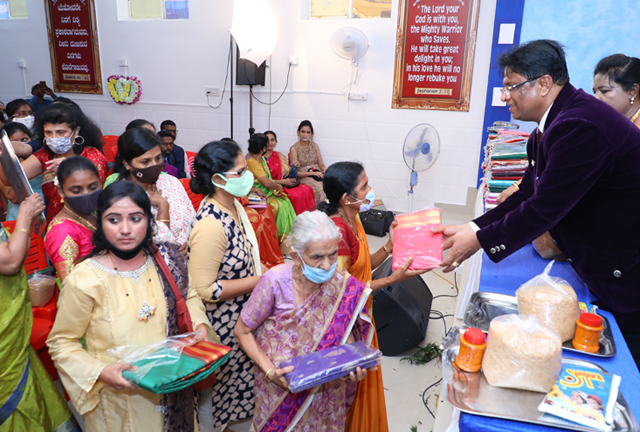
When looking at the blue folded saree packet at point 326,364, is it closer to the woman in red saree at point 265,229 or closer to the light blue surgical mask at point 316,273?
the light blue surgical mask at point 316,273

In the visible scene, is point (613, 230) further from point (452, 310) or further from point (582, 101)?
point (452, 310)

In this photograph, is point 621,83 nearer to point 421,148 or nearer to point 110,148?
point 421,148

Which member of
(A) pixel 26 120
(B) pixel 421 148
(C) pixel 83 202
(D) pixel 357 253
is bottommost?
(D) pixel 357 253

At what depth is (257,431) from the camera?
1.82 metres

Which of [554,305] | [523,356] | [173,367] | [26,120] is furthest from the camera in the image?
[26,120]

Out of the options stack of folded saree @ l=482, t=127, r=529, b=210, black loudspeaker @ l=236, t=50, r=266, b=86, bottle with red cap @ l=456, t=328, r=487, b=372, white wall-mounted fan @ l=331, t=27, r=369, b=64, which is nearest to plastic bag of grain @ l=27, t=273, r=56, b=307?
bottle with red cap @ l=456, t=328, r=487, b=372

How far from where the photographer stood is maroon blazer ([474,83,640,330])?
1509mm

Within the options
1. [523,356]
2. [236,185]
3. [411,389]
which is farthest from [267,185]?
[523,356]

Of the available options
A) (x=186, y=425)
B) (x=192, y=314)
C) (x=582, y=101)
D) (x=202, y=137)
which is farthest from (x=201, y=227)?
(x=202, y=137)

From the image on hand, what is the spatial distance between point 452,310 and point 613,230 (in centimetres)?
256

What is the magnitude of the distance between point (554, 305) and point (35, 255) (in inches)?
108

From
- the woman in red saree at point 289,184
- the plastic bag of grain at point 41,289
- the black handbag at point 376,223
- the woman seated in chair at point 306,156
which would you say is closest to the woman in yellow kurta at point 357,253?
the plastic bag of grain at point 41,289

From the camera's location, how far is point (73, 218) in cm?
210

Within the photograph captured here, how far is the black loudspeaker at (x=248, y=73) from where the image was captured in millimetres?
6395
